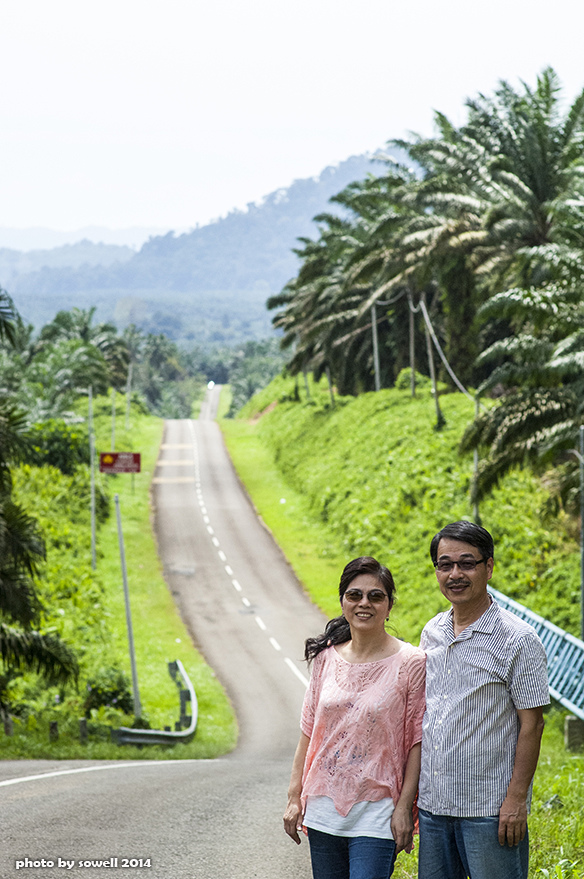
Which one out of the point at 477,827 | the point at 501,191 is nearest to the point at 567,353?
the point at 501,191

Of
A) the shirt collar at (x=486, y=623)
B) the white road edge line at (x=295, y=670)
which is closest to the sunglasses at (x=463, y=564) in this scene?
the shirt collar at (x=486, y=623)

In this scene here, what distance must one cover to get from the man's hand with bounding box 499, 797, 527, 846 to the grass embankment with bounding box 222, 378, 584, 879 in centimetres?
441

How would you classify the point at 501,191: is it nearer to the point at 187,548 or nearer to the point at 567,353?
the point at 567,353

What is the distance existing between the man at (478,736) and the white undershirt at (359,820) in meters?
0.16

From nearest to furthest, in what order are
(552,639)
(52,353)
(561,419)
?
(552,639) < (561,419) < (52,353)

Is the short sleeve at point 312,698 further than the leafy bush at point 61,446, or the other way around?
the leafy bush at point 61,446

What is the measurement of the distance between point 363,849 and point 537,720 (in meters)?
0.92

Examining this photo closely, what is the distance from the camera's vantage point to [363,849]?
3865 mm

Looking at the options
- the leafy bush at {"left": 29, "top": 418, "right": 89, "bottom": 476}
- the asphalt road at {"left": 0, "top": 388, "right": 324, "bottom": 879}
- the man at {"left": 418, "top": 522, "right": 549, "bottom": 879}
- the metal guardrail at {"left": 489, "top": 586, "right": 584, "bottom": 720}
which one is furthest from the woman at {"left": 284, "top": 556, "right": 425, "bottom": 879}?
the leafy bush at {"left": 29, "top": 418, "right": 89, "bottom": 476}

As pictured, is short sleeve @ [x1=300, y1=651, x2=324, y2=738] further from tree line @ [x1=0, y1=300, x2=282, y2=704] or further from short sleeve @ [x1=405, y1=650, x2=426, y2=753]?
tree line @ [x1=0, y1=300, x2=282, y2=704]

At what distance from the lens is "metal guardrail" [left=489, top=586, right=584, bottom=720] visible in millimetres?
14570

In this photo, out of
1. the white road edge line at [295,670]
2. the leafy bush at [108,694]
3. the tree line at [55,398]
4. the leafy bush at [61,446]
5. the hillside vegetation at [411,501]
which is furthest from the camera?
the leafy bush at [61,446]

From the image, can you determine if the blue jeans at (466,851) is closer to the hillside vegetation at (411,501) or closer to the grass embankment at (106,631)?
the grass embankment at (106,631)

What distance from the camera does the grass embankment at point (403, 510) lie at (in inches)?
966
